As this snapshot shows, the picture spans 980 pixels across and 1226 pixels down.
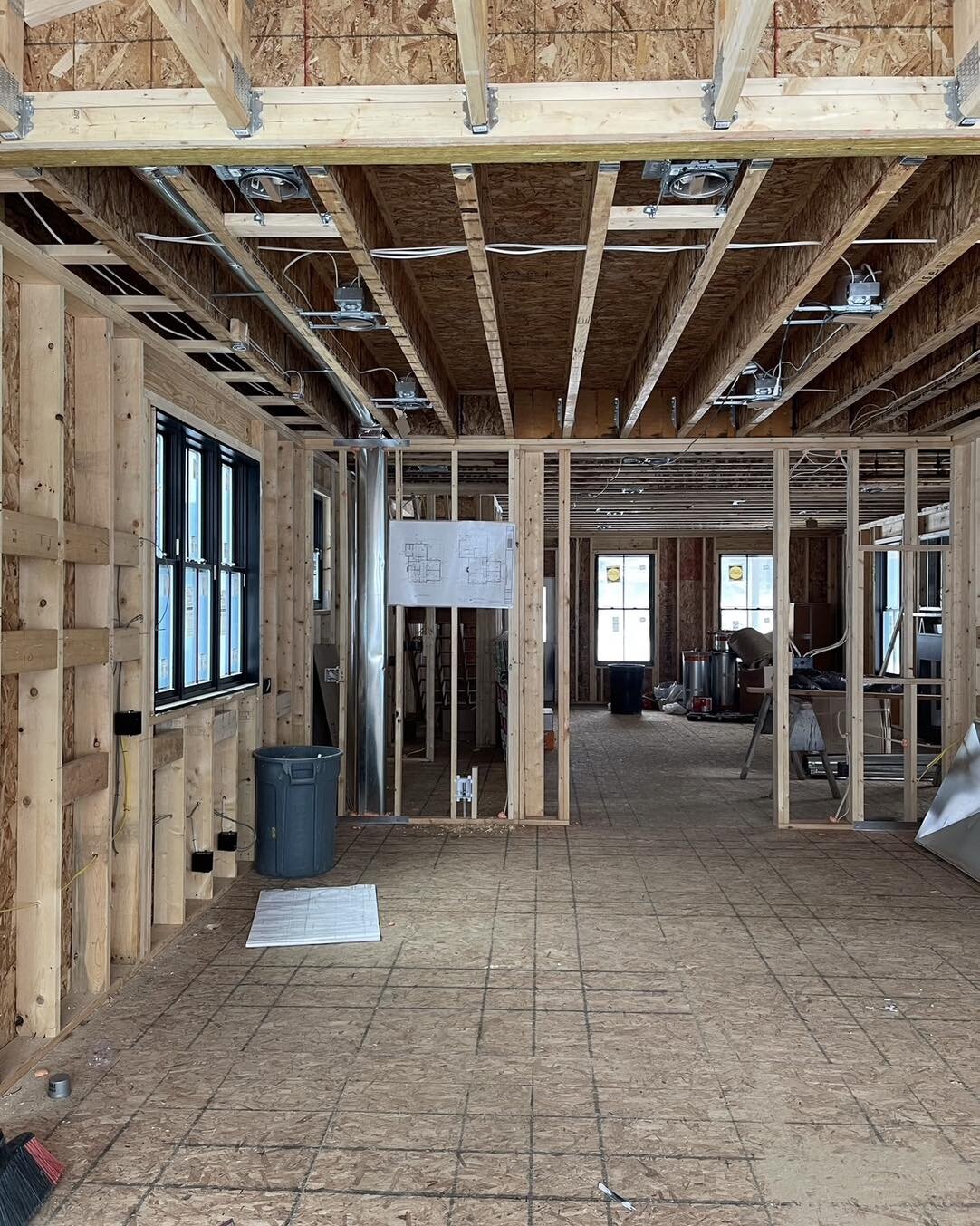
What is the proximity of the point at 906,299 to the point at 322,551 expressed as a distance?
5.74m

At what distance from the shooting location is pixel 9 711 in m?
3.31

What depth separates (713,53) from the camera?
247cm

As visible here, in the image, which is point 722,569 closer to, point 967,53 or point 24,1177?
point 967,53

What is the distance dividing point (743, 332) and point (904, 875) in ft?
10.5

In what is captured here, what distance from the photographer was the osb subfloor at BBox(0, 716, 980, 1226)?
2549 millimetres

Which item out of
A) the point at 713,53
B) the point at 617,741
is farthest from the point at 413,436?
the point at 617,741

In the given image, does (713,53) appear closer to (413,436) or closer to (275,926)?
(275,926)

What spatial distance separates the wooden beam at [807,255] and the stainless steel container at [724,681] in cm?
878

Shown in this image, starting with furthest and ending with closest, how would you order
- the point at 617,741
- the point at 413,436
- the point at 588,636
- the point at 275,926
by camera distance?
1. the point at 588,636
2. the point at 617,741
3. the point at 413,436
4. the point at 275,926

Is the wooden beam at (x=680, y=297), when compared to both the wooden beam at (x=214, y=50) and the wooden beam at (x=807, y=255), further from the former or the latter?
the wooden beam at (x=214, y=50)

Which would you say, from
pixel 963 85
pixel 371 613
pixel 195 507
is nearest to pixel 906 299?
pixel 963 85

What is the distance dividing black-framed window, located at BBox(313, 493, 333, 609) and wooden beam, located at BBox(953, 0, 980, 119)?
6.55 metres

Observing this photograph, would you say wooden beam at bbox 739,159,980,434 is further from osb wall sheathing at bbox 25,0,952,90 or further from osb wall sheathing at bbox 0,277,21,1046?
osb wall sheathing at bbox 0,277,21,1046

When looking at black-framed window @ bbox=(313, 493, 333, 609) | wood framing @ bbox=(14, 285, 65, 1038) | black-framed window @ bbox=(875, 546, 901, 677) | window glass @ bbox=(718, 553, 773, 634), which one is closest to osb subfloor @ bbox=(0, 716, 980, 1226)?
wood framing @ bbox=(14, 285, 65, 1038)
